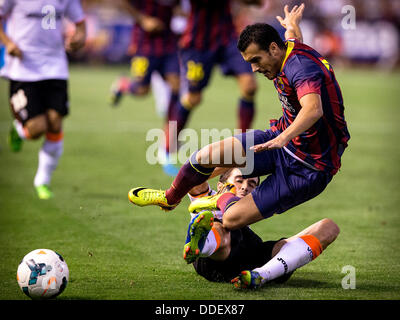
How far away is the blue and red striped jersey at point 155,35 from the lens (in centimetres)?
1038

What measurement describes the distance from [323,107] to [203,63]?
4.74 meters

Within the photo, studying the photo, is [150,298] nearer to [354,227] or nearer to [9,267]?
[9,267]

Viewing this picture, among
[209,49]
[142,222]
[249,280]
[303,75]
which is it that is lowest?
[142,222]

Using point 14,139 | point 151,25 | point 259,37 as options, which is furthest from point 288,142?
point 151,25

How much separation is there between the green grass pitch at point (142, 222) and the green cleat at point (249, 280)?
52mm

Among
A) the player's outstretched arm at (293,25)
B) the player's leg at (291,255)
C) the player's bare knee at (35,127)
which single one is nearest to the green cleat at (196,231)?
the player's leg at (291,255)

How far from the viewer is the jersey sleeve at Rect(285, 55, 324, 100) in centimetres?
450

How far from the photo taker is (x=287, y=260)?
185 inches

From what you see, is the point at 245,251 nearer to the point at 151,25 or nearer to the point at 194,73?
the point at 194,73

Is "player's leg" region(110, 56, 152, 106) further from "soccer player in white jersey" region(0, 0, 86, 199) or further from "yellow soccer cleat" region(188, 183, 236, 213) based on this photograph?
"yellow soccer cleat" region(188, 183, 236, 213)

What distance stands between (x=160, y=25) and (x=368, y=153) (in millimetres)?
3767

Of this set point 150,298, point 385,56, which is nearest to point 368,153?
point 150,298

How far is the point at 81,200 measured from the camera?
25.3 ft

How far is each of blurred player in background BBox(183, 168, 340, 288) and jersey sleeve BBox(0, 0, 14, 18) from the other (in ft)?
12.4
